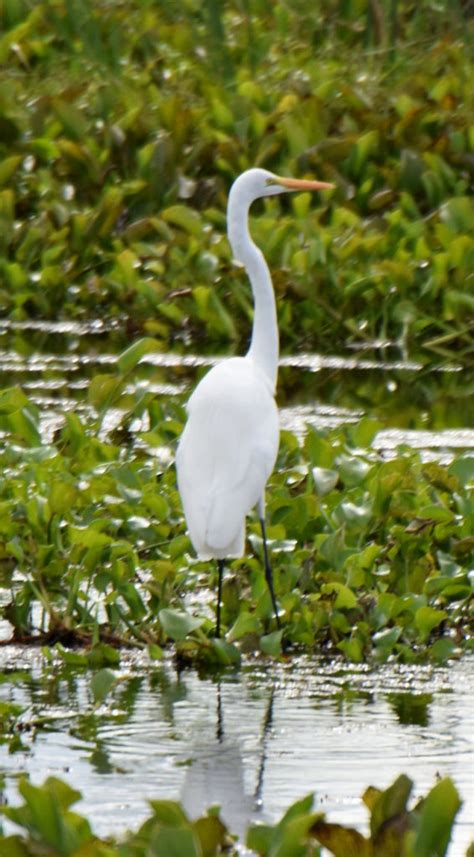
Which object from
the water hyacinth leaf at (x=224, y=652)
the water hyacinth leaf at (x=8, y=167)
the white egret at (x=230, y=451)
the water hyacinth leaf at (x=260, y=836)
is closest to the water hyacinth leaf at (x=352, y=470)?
the white egret at (x=230, y=451)

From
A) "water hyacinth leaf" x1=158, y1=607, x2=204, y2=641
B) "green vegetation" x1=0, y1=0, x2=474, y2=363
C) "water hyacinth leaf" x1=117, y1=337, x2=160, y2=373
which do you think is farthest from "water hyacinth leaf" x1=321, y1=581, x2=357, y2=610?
"green vegetation" x1=0, y1=0, x2=474, y2=363

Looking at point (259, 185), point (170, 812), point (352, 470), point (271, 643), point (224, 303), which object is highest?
point (259, 185)

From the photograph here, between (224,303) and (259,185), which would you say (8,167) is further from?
(259,185)

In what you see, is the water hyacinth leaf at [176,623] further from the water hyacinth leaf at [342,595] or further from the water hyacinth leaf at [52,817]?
the water hyacinth leaf at [52,817]

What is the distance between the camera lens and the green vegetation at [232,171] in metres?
8.98

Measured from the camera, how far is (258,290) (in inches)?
230

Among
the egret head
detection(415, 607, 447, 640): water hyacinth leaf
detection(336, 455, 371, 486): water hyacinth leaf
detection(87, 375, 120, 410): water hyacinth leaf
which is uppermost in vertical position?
the egret head

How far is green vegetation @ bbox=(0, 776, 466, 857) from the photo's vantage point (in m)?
2.78

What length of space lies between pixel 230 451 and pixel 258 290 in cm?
90

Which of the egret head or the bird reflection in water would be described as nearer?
the bird reflection in water

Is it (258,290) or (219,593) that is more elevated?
(258,290)

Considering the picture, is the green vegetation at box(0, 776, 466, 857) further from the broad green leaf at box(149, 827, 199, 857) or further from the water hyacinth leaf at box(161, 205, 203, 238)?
the water hyacinth leaf at box(161, 205, 203, 238)

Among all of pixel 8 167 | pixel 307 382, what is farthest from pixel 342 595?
pixel 8 167

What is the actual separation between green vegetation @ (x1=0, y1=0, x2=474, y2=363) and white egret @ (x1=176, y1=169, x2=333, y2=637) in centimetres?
320
